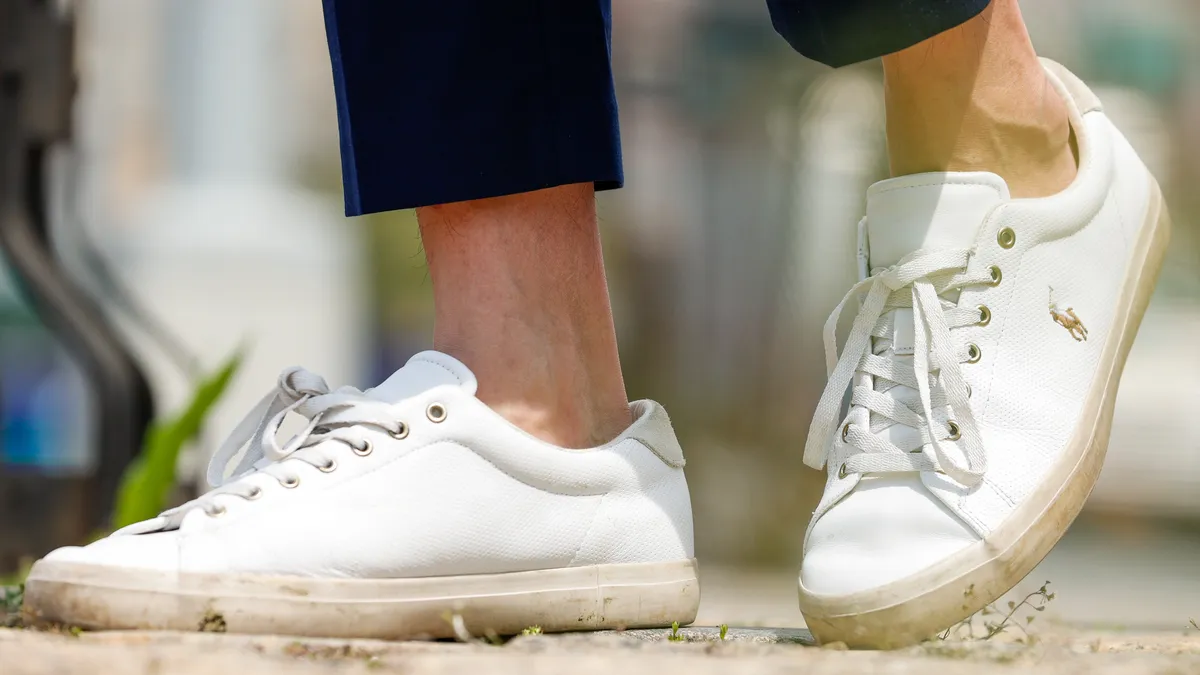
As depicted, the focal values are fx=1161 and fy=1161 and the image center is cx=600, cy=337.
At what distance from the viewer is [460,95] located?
927 mm

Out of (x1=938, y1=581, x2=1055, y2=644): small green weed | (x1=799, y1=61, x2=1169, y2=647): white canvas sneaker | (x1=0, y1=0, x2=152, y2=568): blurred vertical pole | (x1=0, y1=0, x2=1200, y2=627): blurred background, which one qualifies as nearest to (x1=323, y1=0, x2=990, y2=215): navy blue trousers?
(x1=799, y1=61, x2=1169, y2=647): white canvas sneaker

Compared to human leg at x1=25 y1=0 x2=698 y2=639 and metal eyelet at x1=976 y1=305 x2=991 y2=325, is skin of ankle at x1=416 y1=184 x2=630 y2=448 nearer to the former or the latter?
human leg at x1=25 y1=0 x2=698 y2=639

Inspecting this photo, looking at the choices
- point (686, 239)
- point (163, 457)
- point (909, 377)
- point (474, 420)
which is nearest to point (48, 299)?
point (163, 457)

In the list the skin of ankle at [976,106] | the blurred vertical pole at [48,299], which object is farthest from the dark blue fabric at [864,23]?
the blurred vertical pole at [48,299]

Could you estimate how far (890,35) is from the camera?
0.84 metres

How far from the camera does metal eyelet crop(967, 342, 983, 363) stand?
0.89 metres

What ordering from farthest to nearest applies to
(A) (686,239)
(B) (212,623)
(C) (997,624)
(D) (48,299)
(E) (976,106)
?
(A) (686,239) < (D) (48,299) < (C) (997,624) < (E) (976,106) < (B) (212,623)

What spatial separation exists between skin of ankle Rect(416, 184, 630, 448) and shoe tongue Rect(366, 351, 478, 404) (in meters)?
0.02

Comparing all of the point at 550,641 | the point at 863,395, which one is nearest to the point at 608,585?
the point at 550,641

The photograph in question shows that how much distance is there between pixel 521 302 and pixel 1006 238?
39 cm

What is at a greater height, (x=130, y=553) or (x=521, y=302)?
A: (x=521, y=302)

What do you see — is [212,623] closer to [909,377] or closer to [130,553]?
[130,553]

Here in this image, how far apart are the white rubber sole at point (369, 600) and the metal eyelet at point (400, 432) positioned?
0.11m

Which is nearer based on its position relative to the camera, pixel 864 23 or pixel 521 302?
pixel 864 23
